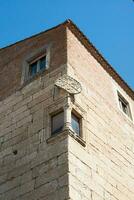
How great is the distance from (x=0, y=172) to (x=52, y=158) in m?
1.59

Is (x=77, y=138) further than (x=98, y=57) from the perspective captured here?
No

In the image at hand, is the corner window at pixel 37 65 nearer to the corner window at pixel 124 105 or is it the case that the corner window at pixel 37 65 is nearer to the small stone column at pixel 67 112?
the small stone column at pixel 67 112

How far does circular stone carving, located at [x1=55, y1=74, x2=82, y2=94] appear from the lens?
9.22m

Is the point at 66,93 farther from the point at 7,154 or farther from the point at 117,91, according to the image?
the point at 117,91

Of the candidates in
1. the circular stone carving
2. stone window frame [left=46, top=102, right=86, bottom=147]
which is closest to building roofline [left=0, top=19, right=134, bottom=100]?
the circular stone carving

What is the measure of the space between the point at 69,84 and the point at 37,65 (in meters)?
2.36

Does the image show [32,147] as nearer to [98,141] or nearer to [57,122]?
[57,122]

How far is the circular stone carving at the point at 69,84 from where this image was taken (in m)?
9.22

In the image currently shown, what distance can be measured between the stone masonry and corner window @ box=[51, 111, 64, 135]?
0.10 meters

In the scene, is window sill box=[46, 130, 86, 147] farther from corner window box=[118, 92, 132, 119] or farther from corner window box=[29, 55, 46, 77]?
corner window box=[118, 92, 132, 119]

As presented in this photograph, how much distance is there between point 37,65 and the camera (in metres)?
Result: 11.4

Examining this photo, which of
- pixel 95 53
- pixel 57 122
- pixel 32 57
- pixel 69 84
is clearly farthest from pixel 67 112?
pixel 95 53

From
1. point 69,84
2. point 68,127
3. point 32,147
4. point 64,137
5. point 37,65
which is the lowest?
point 64,137

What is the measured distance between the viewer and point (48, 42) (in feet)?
38.7
